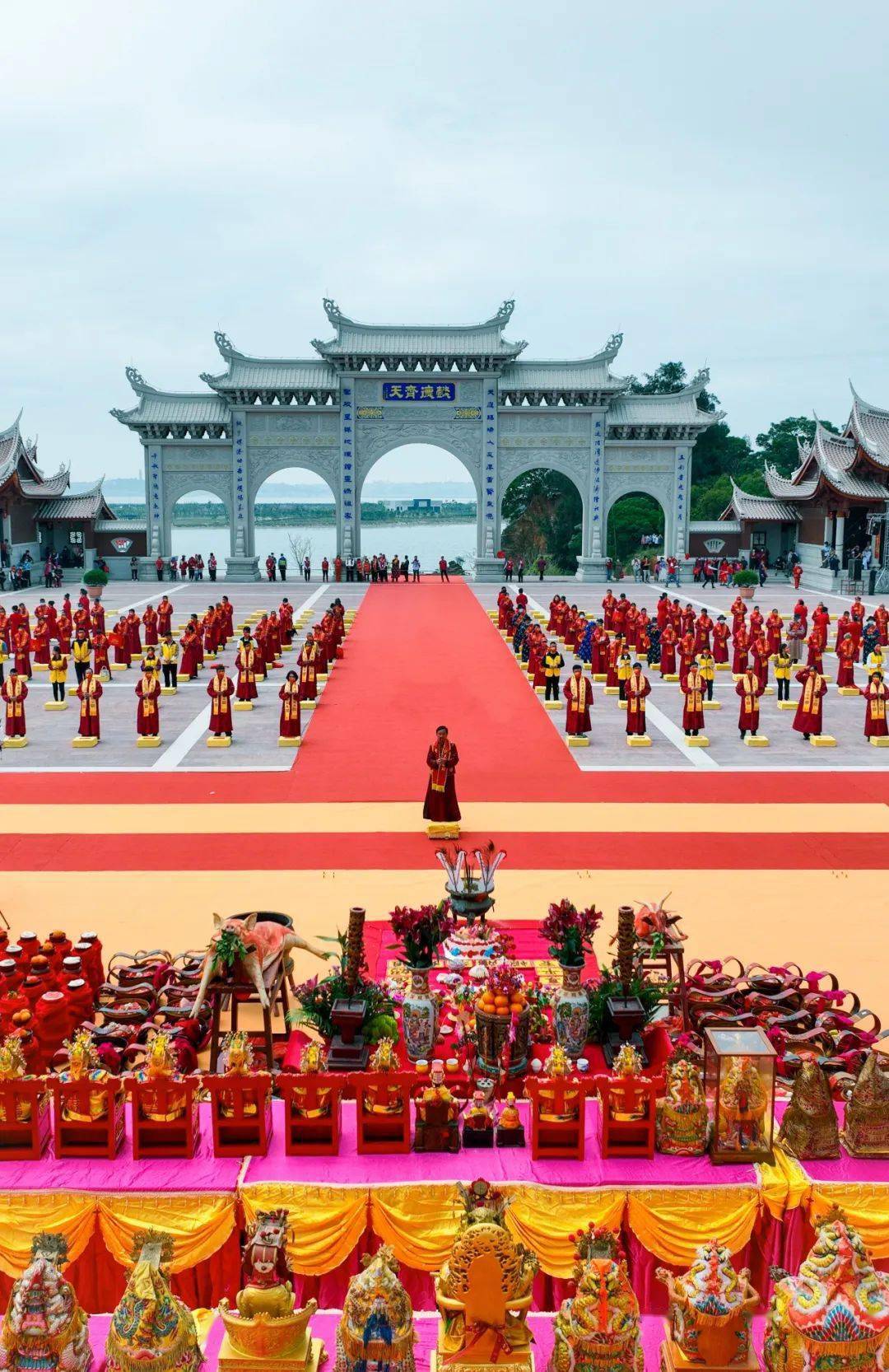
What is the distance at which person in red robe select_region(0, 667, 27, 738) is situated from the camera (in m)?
18.3

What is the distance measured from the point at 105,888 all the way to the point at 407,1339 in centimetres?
767

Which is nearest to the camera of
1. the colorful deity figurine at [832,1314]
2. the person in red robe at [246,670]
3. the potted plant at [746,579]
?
the colorful deity figurine at [832,1314]

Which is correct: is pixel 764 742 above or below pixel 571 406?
below

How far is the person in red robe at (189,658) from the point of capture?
964 inches

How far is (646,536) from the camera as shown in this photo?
57.2 m

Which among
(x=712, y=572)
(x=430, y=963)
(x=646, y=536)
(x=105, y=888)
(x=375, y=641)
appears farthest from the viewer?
(x=646, y=536)

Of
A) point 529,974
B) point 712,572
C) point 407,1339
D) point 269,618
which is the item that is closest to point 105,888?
point 529,974

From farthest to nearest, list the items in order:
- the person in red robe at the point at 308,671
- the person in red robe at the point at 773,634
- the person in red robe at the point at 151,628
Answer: the person in red robe at the point at 151,628 < the person in red robe at the point at 773,634 < the person in red robe at the point at 308,671

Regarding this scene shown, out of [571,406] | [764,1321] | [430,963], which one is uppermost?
[571,406]

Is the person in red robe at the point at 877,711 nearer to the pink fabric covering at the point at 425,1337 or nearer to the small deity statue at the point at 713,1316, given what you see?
the pink fabric covering at the point at 425,1337

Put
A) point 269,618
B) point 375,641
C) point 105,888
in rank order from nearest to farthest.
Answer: point 105,888, point 269,618, point 375,641

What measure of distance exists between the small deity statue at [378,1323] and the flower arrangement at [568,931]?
3582mm

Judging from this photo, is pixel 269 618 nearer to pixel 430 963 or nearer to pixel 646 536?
pixel 430 963

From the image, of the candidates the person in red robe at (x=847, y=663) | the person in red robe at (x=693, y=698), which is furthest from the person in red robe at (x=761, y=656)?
the person in red robe at (x=693, y=698)
